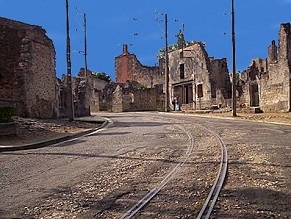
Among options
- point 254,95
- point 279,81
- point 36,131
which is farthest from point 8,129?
point 254,95

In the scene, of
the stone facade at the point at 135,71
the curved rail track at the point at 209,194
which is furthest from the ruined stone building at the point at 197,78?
the curved rail track at the point at 209,194

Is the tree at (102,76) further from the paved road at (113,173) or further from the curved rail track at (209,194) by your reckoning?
the curved rail track at (209,194)

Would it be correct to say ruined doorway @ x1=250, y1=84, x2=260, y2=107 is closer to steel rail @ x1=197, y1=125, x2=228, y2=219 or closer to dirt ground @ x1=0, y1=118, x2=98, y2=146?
dirt ground @ x1=0, y1=118, x2=98, y2=146

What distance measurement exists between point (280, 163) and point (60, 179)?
15.4 feet

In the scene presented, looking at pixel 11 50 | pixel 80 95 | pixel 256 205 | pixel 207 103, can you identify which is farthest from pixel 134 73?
pixel 256 205

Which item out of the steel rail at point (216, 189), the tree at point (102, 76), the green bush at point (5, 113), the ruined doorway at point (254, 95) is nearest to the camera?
the steel rail at point (216, 189)

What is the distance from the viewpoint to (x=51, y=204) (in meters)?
6.51

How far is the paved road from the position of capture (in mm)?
6227

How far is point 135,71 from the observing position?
2689 inches

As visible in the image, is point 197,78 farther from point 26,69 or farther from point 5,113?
point 5,113

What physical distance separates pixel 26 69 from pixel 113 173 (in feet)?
53.6

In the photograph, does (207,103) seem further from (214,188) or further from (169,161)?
(214,188)

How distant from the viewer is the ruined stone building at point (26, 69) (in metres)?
23.6

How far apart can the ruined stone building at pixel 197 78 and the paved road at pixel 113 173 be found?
2754cm
